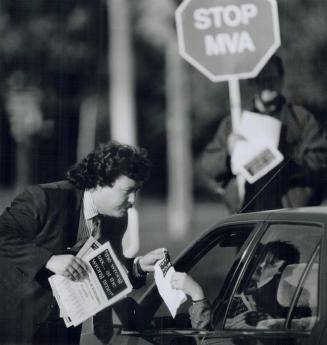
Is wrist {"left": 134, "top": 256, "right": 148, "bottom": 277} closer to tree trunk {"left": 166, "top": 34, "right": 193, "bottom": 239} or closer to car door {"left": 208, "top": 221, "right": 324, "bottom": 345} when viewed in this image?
car door {"left": 208, "top": 221, "right": 324, "bottom": 345}

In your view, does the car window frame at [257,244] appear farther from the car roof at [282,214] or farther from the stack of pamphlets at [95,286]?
the stack of pamphlets at [95,286]

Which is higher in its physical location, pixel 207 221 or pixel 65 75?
pixel 65 75

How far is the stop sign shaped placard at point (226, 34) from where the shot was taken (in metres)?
5.60

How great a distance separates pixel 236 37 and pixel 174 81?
0.50 meters

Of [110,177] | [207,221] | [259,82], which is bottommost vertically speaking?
[207,221]

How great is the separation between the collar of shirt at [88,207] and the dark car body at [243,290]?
0.57m

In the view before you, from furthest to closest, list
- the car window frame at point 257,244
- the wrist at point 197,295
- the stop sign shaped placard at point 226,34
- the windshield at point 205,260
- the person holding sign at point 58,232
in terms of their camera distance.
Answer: the stop sign shaped placard at point 226,34, the person holding sign at point 58,232, the windshield at point 205,260, the wrist at point 197,295, the car window frame at point 257,244

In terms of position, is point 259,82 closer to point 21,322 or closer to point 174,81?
point 174,81

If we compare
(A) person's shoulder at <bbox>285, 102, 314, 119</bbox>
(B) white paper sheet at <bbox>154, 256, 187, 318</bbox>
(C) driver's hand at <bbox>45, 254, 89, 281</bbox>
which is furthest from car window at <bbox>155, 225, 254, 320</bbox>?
(A) person's shoulder at <bbox>285, 102, 314, 119</bbox>

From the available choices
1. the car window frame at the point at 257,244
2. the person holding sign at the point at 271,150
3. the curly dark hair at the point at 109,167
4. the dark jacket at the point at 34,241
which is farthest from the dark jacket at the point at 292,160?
the car window frame at the point at 257,244

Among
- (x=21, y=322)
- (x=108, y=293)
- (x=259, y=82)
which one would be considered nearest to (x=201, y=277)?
(x=108, y=293)

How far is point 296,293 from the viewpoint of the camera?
3.45 m

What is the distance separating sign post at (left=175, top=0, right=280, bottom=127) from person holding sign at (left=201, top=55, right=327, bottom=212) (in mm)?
115

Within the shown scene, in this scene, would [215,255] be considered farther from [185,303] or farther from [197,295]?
[197,295]
